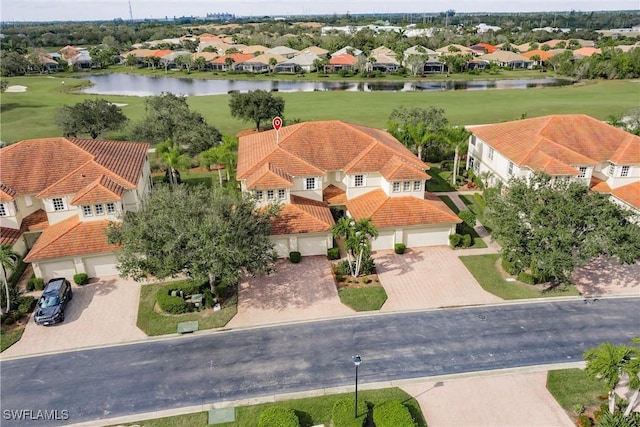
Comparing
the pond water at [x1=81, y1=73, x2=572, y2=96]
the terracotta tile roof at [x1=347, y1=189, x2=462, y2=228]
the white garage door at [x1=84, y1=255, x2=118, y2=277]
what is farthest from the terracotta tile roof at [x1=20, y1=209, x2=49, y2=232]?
the pond water at [x1=81, y1=73, x2=572, y2=96]

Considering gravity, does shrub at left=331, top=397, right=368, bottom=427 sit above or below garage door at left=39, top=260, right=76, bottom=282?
below

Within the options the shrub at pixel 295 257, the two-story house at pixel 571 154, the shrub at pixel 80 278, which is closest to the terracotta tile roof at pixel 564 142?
the two-story house at pixel 571 154

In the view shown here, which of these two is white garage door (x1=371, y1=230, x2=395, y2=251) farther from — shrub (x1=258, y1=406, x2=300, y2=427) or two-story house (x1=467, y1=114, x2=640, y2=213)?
shrub (x1=258, y1=406, x2=300, y2=427)

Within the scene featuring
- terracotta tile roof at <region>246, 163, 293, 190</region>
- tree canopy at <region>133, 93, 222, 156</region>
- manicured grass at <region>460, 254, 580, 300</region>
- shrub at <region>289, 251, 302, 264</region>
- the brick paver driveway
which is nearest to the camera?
the brick paver driveway

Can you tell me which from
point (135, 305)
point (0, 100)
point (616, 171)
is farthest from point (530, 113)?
point (0, 100)

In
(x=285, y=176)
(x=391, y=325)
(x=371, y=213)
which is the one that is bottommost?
(x=391, y=325)

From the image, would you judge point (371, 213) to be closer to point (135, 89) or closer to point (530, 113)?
point (530, 113)

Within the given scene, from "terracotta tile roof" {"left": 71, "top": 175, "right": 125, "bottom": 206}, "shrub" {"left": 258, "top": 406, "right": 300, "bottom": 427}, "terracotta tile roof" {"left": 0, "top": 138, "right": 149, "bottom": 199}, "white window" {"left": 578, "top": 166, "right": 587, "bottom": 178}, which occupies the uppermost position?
"terracotta tile roof" {"left": 0, "top": 138, "right": 149, "bottom": 199}
